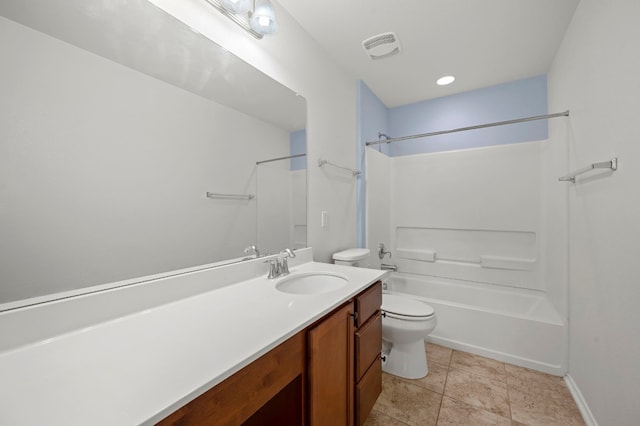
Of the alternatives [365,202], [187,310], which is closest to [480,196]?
[365,202]

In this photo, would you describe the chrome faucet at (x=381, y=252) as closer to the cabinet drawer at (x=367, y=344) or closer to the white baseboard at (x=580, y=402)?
the cabinet drawer at (x=367, y=344)

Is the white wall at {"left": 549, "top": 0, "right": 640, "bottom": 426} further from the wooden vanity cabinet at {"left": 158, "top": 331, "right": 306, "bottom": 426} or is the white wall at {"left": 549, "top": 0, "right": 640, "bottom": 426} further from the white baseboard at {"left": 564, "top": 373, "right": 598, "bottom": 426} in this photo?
the wooden vanity cabinet at {"left": 158, "top": 331, "right": 306, "bottom": 426}

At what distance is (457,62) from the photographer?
2195 millimetres

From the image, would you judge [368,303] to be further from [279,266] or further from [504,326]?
[504,326]

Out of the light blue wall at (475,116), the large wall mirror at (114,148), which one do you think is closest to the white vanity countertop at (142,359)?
the large wall mirror at (114,148)

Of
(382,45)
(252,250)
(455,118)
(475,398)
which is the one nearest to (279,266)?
(252,250)

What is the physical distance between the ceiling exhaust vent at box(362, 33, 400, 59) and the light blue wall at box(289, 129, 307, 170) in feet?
2.94

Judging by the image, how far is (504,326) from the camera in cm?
193

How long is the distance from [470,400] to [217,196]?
6.32 feet

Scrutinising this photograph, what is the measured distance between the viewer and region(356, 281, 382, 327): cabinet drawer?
3.91 feet

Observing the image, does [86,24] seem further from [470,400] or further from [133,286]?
[470,400]

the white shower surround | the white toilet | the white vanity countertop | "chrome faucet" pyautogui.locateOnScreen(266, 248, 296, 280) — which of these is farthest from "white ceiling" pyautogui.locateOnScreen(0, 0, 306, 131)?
the white shower surround

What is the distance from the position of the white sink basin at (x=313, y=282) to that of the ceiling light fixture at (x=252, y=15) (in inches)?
51.2

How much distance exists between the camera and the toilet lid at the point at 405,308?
1730mm
